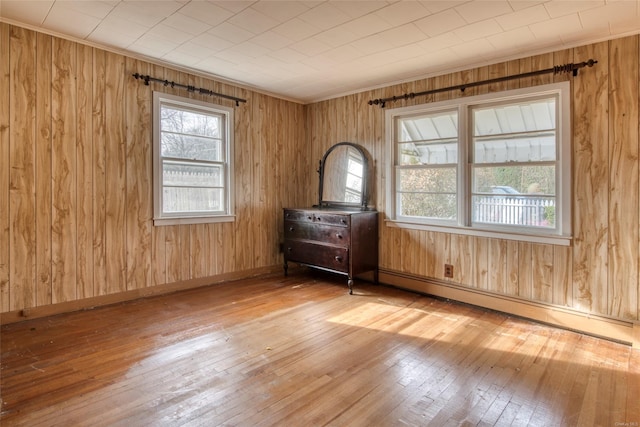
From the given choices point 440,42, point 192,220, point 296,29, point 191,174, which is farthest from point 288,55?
point 192,220

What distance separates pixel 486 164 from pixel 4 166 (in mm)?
4247

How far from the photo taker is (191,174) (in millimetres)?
4086

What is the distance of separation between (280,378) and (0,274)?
248cm

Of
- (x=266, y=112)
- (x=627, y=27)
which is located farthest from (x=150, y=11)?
(x=627, y=27)

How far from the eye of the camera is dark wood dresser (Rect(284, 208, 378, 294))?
404cm

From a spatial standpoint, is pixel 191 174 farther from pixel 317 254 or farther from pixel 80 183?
pixel 317 254

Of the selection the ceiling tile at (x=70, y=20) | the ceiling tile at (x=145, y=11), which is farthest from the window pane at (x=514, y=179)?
the ceiling tile at (x=70, y=20)

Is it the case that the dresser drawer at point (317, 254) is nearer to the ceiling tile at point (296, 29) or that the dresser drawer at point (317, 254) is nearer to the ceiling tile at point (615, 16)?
the ceiling tile at point (296, 29)

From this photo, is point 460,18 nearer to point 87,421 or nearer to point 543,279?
point 543,279

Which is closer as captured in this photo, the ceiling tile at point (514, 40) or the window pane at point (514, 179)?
the ceiling tile at point (514, 40)

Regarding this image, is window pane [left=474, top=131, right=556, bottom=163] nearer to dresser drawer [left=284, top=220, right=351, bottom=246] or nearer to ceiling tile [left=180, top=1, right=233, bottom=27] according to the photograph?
dresser drawer [left=284, top=220, right=351, bottom=246]

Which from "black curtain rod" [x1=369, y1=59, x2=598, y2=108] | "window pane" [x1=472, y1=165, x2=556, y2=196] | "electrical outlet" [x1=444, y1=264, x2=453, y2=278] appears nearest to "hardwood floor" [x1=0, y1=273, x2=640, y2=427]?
"electrical outlet" [x1=444, y1=264, x2=453, y2=278]

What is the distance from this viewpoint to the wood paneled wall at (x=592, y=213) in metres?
2.79

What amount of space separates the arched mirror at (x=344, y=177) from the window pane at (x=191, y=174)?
1412mm
